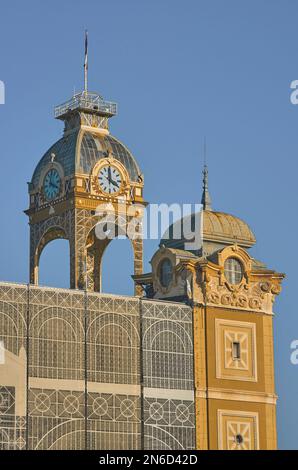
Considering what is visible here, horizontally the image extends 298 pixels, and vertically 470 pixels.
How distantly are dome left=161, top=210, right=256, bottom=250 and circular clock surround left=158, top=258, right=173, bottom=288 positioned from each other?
181cm

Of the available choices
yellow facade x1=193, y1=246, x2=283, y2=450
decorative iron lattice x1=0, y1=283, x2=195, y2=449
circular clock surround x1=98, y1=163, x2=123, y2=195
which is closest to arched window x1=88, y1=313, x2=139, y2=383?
decorative iron lattice x1=0, y1=283, x2=195, y2=449

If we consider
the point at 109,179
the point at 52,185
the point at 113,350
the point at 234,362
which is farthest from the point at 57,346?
the point at 52,185

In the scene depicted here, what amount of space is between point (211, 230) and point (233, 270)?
367 centimetres

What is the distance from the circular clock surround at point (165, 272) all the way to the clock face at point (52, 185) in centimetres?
1095

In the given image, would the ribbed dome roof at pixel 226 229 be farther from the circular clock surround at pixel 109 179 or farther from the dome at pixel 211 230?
the circular clock surround at pixel 109 179

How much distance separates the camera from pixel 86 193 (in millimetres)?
148750

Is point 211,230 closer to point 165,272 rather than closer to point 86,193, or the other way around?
point 165,272

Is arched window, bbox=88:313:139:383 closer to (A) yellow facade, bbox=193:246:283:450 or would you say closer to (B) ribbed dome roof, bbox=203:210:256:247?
(A) yellow facade, bbox=193:246:283:450

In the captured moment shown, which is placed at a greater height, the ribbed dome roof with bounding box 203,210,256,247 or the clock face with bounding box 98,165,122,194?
the clock face with bounding box 98,165,122,194

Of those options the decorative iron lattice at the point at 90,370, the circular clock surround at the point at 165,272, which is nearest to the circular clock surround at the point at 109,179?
the circular clock surround at the point at 165,272

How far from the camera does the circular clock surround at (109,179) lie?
150m

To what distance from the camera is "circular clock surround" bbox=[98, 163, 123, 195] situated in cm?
15050

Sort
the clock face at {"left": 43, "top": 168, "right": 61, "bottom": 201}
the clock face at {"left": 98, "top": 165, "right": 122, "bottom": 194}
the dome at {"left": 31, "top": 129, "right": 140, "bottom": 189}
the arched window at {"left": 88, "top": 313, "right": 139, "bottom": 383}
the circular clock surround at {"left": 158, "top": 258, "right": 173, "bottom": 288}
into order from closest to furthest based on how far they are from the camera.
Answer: the arched window at {"left": 88, "top": 313, "right": 139, "bottom": 383}
the circular clock surround at {"left": 158, "top": 258, "right": 173, "bottom": 288}
the dome at {"left": 31, "top": 129, "right": 140, "bottom": 189}
the clock face at {"left": 98, "top": 165, "right": 122, "bottom": 194}
the clock face at {"left": 43, "top": 168, "right": 61, "bottom": 201}

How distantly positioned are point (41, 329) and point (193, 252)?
17.5 meters
